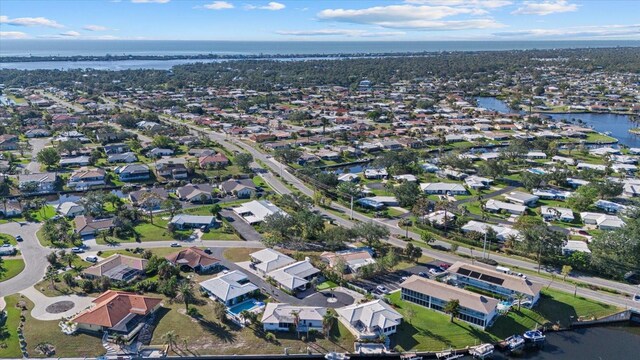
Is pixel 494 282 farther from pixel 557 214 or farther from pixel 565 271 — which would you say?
pixel 557 214

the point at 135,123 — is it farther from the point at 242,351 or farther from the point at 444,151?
the point at 242,351

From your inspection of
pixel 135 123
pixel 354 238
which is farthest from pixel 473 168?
pixel 135 123

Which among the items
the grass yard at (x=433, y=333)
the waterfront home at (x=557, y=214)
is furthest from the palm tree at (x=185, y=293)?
the waterfront home at (x=557, y=214)

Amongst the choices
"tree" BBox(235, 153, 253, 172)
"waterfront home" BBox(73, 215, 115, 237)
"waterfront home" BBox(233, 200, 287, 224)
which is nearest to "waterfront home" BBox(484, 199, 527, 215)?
"waterfront home" BBox(233, 200, 287, 224)

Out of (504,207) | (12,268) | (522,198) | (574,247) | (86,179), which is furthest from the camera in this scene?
(86,179)

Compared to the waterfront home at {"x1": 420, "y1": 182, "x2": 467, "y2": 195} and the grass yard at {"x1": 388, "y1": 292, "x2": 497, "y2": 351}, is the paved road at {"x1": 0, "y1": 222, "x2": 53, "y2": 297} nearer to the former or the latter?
the grass yard at {"x1": 388, "y1": 292, "x2": 497, "y2": 351}

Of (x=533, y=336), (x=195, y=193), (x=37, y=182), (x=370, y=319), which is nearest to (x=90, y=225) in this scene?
(x=195, y=193)

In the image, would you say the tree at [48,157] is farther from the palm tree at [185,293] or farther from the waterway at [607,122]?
the waterway at [607,122]
